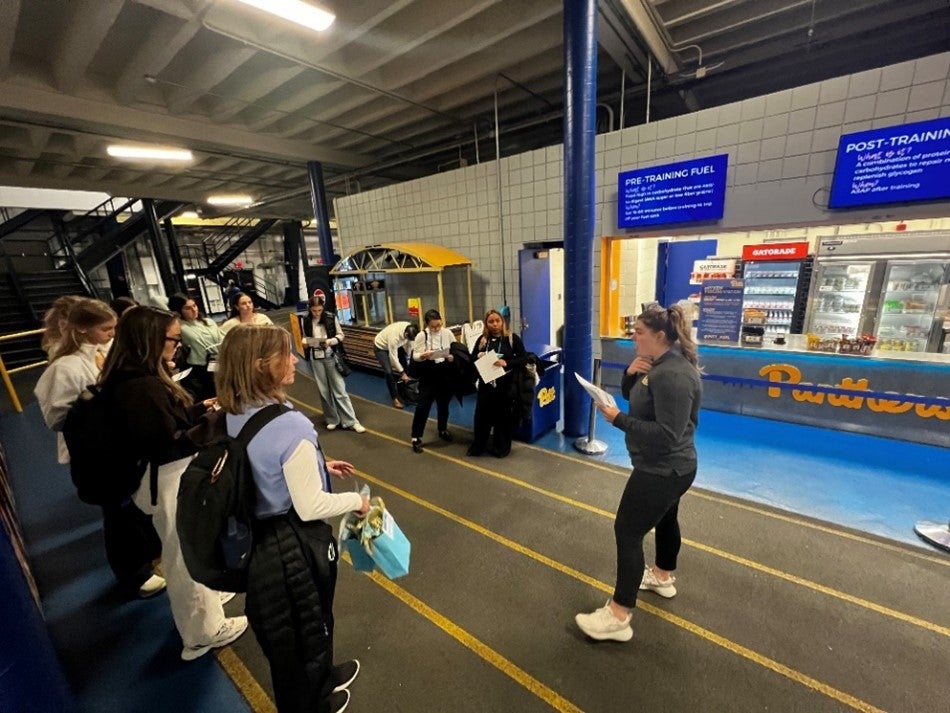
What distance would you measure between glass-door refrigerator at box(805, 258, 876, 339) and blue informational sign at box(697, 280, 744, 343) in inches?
49.6

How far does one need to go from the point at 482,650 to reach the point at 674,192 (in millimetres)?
5163

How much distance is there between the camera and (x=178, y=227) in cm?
1642

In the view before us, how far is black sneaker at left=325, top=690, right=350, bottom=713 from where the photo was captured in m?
1.83

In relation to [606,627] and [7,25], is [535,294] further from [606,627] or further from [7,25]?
[7,25]

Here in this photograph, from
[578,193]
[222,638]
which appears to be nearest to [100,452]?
[222,638]

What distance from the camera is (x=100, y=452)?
1.83 m

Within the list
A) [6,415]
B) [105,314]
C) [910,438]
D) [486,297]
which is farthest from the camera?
[486,297]

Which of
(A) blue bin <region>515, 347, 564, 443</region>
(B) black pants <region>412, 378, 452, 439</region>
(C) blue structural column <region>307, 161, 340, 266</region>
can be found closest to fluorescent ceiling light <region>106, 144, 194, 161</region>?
(C) blue structural column <region>307, 161, 340, 266</region>

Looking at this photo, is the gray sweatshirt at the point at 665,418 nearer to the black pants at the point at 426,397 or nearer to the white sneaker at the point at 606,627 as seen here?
the white sneaker at the point at 606,627

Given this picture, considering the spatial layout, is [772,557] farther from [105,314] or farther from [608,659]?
[105,314]

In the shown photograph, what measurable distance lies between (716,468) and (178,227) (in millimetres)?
20776

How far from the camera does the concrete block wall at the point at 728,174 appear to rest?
3.73 m

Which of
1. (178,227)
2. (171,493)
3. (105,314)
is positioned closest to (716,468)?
(171,493)

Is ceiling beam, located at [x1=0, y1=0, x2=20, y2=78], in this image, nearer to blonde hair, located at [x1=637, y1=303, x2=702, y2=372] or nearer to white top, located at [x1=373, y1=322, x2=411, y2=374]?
white top, located at [x1=373, y1=322, x2=411, y2=374]
